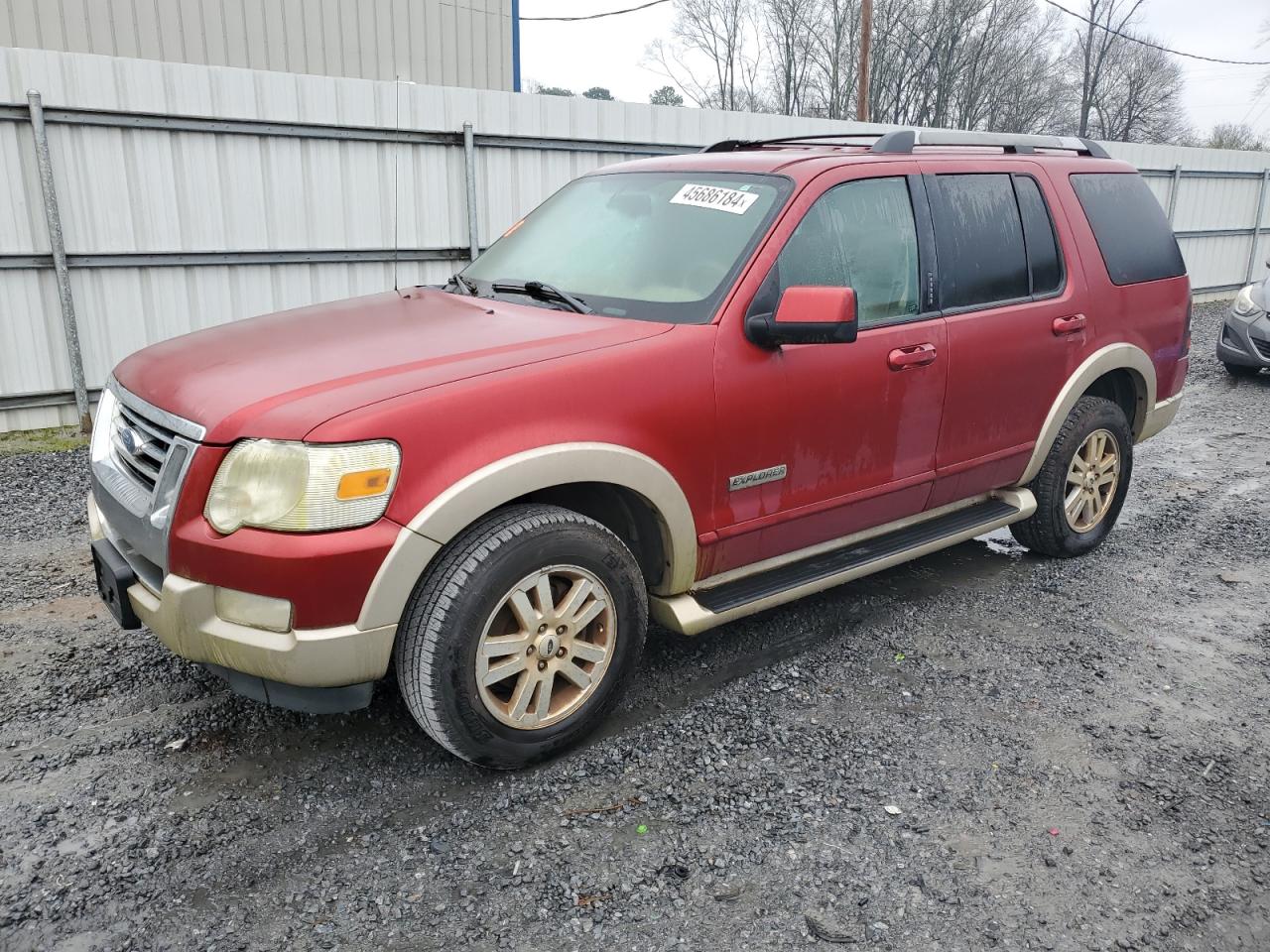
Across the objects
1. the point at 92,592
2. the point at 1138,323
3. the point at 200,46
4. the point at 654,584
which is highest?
the point at 200,46

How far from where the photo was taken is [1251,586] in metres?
4.66

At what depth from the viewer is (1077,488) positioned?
15.7 feet

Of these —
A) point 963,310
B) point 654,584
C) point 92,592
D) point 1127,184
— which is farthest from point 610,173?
point 92,592

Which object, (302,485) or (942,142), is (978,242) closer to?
(942,142)

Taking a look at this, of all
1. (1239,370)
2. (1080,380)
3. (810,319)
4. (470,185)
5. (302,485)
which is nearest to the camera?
(302,485)

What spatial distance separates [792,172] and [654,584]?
155 centimetres

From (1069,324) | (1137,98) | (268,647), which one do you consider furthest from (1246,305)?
(1137,98)

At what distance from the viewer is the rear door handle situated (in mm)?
4297

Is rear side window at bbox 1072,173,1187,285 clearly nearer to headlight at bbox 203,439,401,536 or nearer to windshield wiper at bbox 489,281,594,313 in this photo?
windshield wiper at bbox 489,281,594,313

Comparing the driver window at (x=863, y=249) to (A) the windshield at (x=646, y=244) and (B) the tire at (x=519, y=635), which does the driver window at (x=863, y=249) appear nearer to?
(A) the windshield at (x=646, y=244)

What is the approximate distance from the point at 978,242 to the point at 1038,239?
16.9 inches

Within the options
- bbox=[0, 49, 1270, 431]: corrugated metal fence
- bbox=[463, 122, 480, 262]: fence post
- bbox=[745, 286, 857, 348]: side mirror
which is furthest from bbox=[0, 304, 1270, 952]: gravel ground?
bbox=[463, 122, 480, 262]: fence post

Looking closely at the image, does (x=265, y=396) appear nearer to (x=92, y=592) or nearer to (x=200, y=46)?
(x=92, y=592)

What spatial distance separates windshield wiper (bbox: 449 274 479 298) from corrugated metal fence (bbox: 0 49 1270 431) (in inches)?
117
